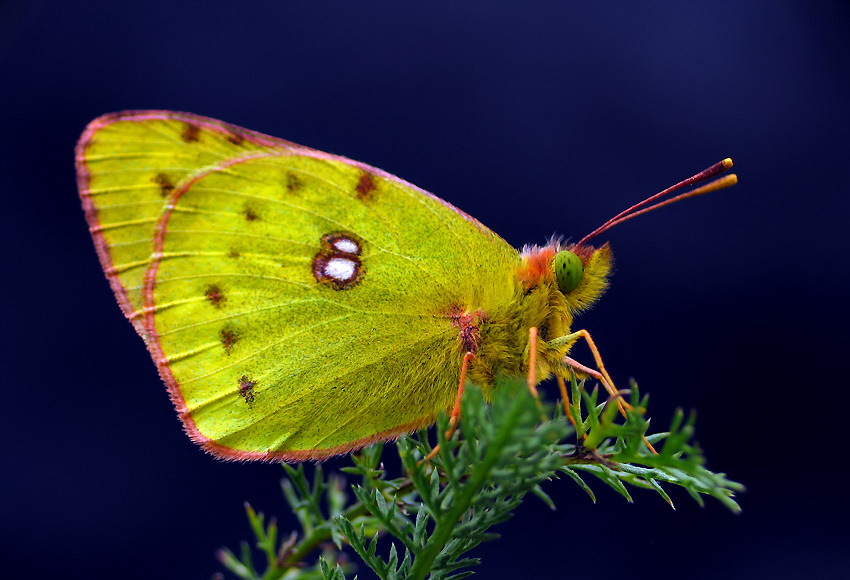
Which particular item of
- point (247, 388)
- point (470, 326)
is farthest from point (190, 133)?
point (470, 326)

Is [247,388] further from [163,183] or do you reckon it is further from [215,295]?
[163,183]

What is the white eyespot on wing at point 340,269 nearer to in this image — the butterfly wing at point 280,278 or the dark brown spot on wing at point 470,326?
the butterfly wing at point 280,278

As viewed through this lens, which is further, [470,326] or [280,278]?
[280,278]

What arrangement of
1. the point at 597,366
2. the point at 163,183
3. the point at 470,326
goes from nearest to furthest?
the point at 597,366 < the point at 470,326 < the point at 163,183

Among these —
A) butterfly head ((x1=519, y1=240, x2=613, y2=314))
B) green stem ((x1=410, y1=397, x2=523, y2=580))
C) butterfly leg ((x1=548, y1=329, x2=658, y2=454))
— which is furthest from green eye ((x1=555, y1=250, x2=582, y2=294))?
green stem ((x1=410, y1=397, x2=523, y2=580))

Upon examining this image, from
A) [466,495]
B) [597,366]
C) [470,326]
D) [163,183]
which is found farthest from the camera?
[163,183]

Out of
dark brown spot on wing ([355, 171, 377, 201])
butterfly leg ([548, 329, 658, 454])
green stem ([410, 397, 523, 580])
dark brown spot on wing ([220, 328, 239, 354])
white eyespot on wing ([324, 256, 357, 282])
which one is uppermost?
dark brown spot on wing ([355, 171, 377, 201])

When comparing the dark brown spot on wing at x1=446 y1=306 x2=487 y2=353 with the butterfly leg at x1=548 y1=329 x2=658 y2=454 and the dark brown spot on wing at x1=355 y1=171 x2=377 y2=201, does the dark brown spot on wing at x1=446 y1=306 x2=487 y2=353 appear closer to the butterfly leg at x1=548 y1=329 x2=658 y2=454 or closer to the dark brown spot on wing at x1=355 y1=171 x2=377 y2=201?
the butterfly leg at x1=548 y1=329 x2=658 y2=454

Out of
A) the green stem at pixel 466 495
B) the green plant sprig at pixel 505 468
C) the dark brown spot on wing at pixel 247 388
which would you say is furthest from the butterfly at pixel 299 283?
the green stem at pixel 466 495
